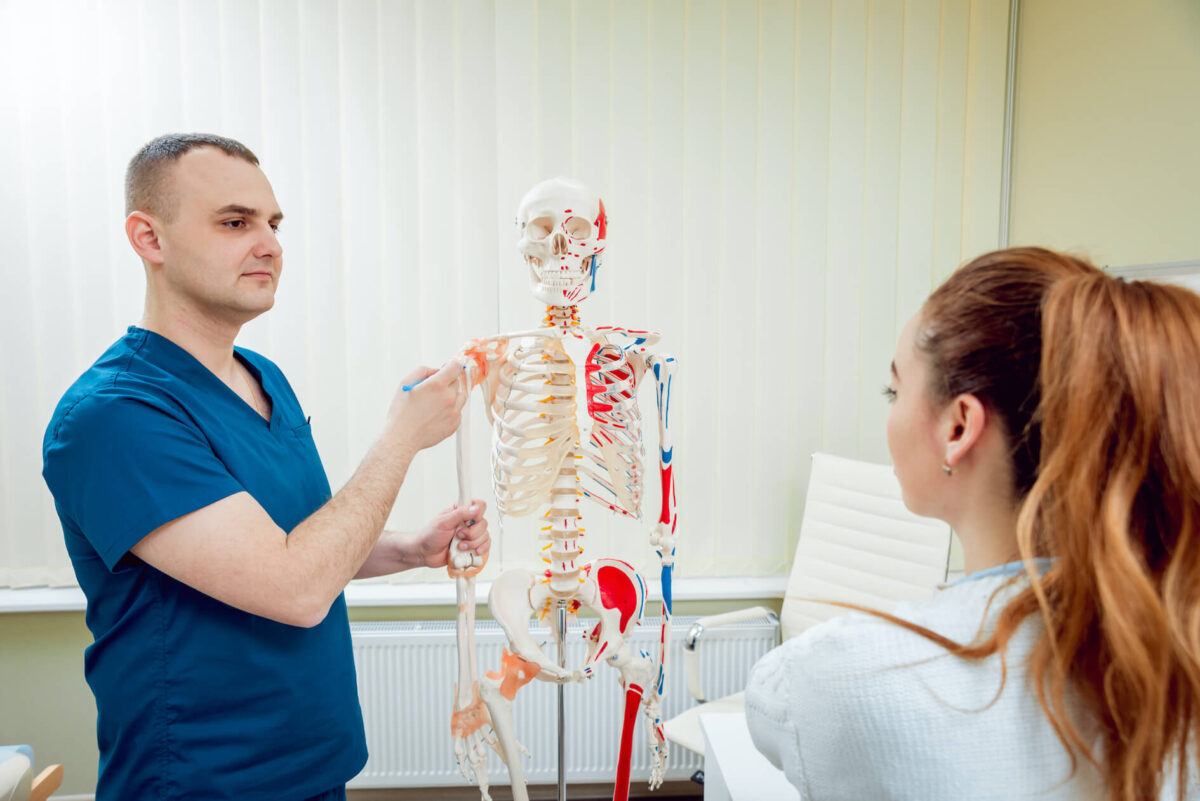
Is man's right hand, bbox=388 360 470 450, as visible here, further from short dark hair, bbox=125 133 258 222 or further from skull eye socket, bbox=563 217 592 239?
short dark hair, bbox=125 133 258 222

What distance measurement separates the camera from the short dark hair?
114 centimetres

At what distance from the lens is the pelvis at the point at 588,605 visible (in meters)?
1.38

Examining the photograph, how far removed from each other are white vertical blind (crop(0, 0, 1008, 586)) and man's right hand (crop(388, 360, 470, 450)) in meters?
1.12

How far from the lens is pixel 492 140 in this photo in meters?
2.32

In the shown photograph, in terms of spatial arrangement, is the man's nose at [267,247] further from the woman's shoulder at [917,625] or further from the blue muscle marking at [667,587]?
the woman's shoulder at [917,625]

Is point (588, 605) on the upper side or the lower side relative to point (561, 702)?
upper

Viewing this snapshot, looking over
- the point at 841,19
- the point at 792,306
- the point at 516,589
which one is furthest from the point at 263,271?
the point at 841,19

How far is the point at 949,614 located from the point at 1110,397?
20cm

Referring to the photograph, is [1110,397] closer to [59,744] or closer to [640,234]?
[640,234]

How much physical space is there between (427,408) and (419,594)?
134 centimetres

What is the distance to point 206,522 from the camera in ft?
3.21

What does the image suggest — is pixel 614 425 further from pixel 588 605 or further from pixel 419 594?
pixel 419 594

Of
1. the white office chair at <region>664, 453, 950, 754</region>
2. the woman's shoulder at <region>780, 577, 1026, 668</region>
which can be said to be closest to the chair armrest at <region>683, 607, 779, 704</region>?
the white office chair at <region>664, 453, 950, 754</region>

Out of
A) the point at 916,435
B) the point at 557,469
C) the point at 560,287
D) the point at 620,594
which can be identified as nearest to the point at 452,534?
the point at 557,469
